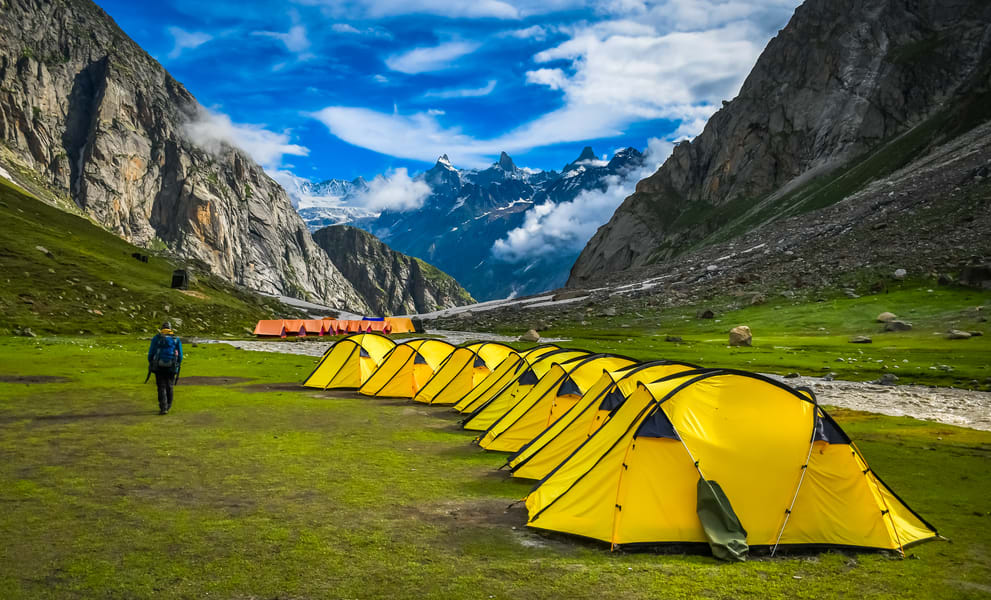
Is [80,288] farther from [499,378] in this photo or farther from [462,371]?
[499,378]

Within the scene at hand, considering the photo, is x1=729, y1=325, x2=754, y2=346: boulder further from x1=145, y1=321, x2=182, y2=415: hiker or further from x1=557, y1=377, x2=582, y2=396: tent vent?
x1=145, y1=321, x2=182, y2=415: hiker

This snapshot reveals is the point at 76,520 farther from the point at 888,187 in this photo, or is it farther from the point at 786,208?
the point at 786,208

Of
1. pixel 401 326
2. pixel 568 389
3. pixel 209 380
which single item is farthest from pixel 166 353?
pixel 401 326

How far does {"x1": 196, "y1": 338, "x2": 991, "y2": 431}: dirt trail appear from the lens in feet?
90.3

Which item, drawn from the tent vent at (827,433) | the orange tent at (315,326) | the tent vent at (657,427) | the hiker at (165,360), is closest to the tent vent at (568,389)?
the tent vent at (657,427)

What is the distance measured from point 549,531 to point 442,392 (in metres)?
19.4

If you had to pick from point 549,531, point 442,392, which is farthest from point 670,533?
point 442,392

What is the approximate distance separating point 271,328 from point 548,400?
260 feet

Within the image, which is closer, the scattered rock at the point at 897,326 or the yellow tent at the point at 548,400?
the yellow tent at the point at 548,400

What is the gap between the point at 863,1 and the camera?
17450 centimetres

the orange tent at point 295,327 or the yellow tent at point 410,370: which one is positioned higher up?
the orange tent at point 295,327

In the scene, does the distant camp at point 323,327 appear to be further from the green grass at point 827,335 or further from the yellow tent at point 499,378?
the yellow tent at point 499,378

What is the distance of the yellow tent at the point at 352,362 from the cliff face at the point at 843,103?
126m

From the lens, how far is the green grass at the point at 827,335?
4256 centimetres
